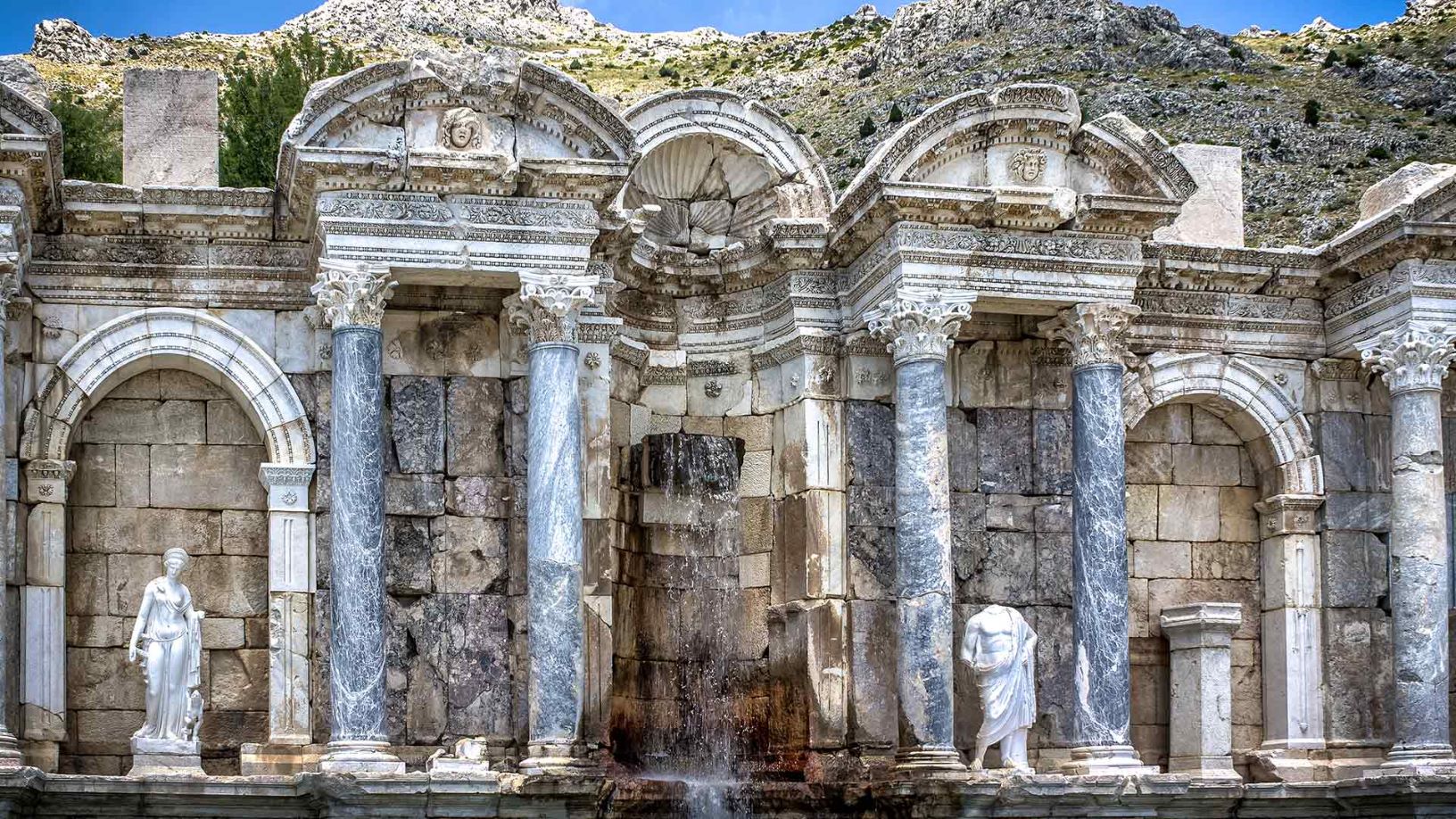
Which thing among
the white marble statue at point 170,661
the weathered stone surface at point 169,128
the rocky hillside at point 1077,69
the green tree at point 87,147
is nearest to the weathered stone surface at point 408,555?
the white marble statue at point 170,661

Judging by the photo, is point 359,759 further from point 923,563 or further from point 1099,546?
point 1099,546

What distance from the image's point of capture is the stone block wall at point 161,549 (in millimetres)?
15805

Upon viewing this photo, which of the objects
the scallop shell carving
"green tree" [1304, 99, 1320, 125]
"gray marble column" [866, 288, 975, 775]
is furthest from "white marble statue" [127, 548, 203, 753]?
"green tree" [1304, 99, 1320, 125]

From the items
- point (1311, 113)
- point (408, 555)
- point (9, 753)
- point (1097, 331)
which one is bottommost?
point (9, 753)

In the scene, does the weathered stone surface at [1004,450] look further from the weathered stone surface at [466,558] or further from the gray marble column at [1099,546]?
the weathered stone surface at [466,558]

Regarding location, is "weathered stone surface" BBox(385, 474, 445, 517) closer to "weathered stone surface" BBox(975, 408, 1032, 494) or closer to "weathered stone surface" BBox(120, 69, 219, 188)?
"weathered stone surface" BBox(120, 69, 219, 188)

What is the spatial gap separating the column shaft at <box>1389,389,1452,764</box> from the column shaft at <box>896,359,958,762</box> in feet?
14.0

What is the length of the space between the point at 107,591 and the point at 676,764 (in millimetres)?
5164

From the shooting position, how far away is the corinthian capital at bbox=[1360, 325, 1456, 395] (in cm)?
1723

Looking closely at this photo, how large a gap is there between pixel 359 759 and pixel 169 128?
19.4 feet

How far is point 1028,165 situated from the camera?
54.5 ft

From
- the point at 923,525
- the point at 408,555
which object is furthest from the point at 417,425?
the point at 923,525

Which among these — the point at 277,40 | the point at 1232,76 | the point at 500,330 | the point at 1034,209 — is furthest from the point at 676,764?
the point at 277,40

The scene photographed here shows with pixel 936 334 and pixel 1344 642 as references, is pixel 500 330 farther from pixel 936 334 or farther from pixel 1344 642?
A: pixel 1344 642
